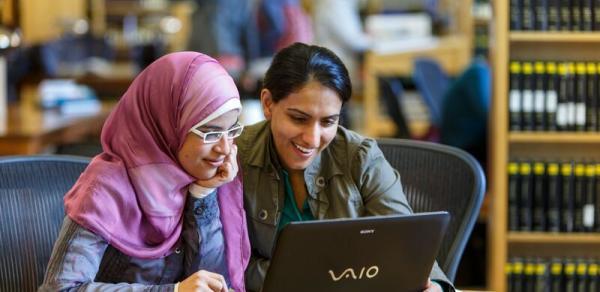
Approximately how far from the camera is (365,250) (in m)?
1.65

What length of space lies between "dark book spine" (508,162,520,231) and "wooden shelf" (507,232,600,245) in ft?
0.12

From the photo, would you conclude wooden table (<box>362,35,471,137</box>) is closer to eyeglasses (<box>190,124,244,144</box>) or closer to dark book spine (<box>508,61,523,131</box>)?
dark book spine (<box>508,61,523,131</box>)

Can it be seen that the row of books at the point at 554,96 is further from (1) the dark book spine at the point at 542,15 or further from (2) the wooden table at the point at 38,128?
(2) the wooden table at the point at 38,128

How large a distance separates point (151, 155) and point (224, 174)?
0.14 metres

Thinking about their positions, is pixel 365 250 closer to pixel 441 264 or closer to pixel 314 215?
pixel 314 215

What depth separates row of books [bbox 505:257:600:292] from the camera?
12.8 feet

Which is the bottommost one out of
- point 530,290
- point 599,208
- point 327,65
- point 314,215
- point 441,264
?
point 530,290

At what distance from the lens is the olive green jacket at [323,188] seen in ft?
6.74

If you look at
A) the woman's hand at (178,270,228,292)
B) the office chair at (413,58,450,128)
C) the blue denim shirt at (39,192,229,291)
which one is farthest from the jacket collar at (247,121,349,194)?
the office chair at (413,58,450,128)

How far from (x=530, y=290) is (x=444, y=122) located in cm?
98

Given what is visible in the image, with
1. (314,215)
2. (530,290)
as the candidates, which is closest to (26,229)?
(314,215)

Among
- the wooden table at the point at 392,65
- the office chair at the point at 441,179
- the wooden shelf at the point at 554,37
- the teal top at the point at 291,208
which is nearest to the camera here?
the teal top at the point at 291,208

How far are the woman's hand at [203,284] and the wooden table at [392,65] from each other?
502 centimetres

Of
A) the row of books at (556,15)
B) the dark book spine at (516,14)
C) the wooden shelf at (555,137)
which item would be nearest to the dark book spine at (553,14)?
the row of books at (556,15)
